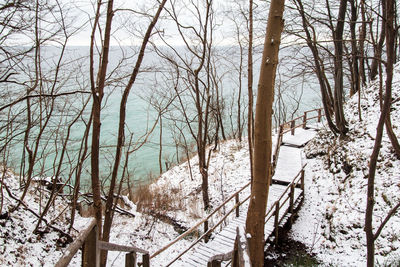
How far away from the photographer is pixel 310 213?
8.68 meters

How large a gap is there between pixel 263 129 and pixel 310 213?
21.8 feet

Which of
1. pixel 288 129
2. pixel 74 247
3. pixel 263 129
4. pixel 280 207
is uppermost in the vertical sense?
pixel 263 129

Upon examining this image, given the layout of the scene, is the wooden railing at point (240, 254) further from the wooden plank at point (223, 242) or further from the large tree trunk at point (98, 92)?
the wooden plank at point (223, 242)

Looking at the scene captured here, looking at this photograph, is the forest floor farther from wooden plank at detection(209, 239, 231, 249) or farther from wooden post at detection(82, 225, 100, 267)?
wooden post at detection(82, 225, 100, 267)

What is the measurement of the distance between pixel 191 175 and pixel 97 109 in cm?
1087

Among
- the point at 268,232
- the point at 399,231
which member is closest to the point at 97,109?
the point at 268,232

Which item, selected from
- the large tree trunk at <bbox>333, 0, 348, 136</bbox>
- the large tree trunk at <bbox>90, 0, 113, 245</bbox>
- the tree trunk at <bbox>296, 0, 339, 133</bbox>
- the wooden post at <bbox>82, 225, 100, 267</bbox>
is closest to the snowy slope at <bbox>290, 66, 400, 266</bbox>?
the large tree trunk at <bbox>333, 0, 348, 136</bbox>

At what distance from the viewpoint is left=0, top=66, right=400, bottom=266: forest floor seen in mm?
6406

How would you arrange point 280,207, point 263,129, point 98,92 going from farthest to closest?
1. point 280,207
2. point 98,92
3. point 263,129

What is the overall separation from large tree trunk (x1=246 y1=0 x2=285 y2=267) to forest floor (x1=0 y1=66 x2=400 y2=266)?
3796 millimetres

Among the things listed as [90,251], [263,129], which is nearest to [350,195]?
[263,129]

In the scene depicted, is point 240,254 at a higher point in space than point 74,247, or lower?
lower

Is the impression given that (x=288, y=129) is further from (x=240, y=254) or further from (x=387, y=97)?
(x=240, y=254)

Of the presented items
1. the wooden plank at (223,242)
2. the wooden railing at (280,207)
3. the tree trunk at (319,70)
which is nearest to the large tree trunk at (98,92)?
the wooden plank at (223,242)
